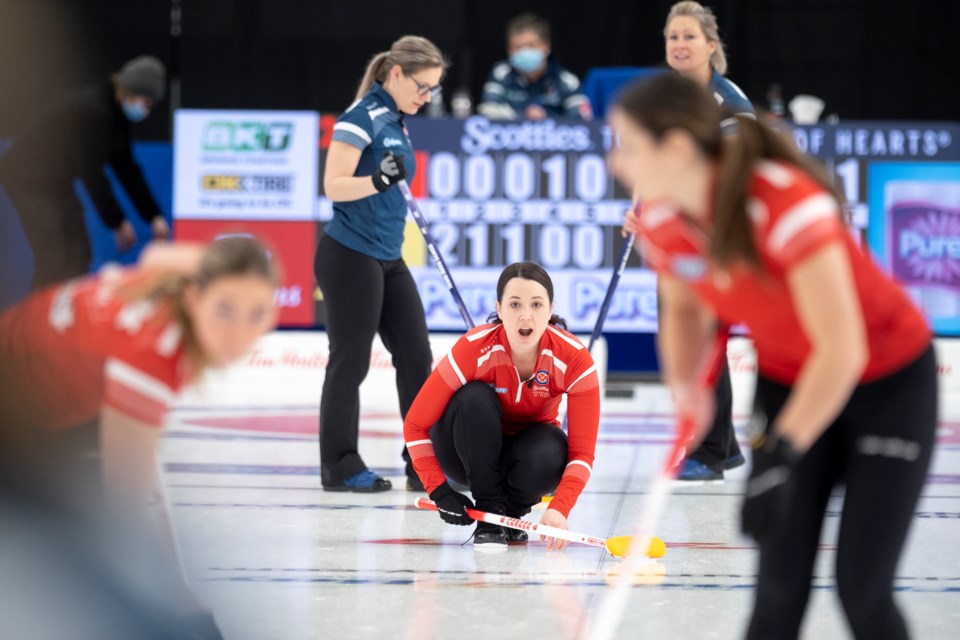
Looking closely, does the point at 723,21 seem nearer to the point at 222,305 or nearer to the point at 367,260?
the point at 367,260

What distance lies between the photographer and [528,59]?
7.47 metres

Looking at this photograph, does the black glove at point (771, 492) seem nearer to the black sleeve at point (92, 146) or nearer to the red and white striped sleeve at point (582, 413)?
the red and white striped sleeve at point (582, 413)

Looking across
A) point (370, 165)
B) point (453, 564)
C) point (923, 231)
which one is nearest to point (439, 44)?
point (923, 231)

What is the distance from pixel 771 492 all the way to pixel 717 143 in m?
0.49

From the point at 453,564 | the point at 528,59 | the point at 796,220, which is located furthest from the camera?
the point at 528,59

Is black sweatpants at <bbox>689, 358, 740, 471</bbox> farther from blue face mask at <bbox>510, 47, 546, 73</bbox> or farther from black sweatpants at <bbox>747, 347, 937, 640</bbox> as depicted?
blue face mask at <bbox>510, 47, 546, 73</bbox>

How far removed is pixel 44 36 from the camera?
9117 millimetres

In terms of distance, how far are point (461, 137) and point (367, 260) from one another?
129 inches

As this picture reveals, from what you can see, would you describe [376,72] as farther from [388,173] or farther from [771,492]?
[771,492]

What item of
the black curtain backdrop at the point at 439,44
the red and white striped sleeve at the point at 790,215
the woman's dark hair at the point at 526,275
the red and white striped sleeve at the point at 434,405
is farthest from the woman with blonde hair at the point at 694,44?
the black curtain backdrop at the point at 439,44

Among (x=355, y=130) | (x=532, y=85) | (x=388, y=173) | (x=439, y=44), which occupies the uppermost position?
(x=439, y=44)

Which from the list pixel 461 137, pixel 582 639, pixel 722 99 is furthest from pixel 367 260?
pixel 461 137

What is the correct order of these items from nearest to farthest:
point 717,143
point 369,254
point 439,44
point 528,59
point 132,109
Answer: point 717,143
point 369,254
point 132,109
point 528,59
point 439,44

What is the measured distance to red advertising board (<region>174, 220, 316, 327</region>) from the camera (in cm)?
727
